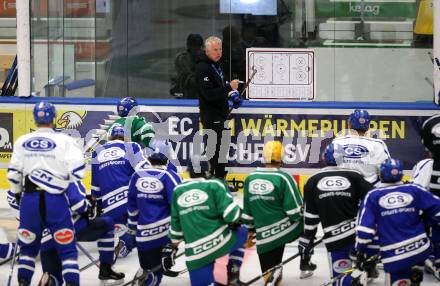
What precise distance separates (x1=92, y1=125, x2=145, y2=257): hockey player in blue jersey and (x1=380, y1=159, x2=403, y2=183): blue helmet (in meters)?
2.52

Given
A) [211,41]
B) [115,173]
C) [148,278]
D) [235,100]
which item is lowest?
[148,278]

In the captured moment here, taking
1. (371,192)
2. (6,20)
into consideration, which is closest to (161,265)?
(371,192)

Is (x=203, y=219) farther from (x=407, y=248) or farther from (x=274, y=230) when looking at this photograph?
(x=407, y=248)

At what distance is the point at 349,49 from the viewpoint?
14695mm

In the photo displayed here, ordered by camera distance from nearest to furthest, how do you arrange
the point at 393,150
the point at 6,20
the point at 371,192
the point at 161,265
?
the point at 371,192
the point at 161,265
the point at 393,150
the point at 6,20

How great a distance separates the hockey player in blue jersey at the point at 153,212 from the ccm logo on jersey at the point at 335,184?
121 centimetres

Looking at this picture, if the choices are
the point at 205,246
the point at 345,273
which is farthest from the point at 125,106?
the point at 345,273

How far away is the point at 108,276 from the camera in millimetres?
10297

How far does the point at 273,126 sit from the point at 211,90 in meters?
1.15

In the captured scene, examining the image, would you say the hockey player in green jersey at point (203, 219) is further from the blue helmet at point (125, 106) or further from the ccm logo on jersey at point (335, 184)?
the blue helmet at point (125, 106)

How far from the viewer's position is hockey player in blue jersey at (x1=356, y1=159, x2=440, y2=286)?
352 inches

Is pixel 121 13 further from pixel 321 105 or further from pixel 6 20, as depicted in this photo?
pixel 321 105

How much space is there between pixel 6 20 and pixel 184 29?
251 cm

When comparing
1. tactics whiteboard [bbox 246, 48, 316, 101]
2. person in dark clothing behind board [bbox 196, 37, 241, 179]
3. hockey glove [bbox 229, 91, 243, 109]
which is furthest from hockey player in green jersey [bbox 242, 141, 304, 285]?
tactics whiteboard [bbox 246, 48, 316, 101]
